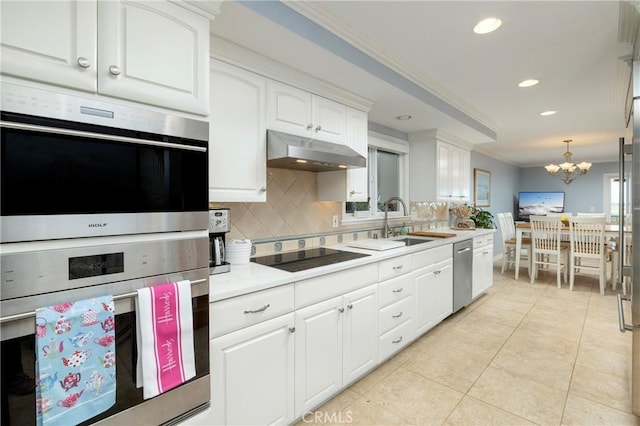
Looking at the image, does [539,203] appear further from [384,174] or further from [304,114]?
[304,114]

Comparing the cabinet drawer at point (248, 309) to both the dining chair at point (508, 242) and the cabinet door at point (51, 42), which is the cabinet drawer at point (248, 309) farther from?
the dining chair at point (508, 242)

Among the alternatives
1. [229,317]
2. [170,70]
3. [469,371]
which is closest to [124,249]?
[229,317]

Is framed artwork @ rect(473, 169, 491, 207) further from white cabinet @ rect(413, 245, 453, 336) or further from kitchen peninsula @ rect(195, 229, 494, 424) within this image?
kitchen peninsula @ rect(195, 229, 494, 424)

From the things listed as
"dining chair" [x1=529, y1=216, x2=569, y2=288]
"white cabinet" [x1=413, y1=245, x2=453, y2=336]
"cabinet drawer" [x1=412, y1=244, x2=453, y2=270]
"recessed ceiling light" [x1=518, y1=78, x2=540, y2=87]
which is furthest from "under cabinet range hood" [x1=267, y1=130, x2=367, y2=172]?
"dining chair" [x1=529, y1=216, x2=569, y2=288]

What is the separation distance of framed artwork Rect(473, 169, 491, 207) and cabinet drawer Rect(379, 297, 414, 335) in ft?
12.8

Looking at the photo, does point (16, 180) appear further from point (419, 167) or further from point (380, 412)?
point (419, 167)

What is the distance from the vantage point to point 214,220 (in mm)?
1693

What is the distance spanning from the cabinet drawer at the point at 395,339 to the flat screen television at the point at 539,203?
7.66m

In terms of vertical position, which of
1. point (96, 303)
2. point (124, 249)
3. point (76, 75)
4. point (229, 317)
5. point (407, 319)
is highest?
point (76, 75)

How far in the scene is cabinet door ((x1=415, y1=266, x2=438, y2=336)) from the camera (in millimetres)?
2712

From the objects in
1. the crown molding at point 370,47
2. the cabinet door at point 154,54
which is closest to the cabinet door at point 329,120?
the crown molding at point 370,47

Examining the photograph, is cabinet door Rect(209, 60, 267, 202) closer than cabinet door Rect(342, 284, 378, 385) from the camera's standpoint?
Yes

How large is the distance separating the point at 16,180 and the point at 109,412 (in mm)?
827

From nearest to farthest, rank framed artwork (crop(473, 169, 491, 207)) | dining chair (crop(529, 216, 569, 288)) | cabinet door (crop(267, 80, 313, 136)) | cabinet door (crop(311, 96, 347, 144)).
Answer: cabinet door (crop(267, 80, 313, 136)) → cabinet door (crop(311, 96, 347, 144)) → dining chair (crop(529, 216, 569, 288)) → framed artwork (crop(473, 169, 491, 207))
